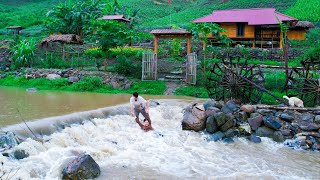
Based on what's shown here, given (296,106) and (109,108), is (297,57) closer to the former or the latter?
(296,106)

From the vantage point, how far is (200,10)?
5834cm

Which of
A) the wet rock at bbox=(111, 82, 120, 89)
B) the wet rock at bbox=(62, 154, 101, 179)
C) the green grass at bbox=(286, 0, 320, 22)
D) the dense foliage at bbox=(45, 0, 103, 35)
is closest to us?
the wet rock at bbox=(62, 154, 101, 179)

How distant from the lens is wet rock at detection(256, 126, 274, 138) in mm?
13044

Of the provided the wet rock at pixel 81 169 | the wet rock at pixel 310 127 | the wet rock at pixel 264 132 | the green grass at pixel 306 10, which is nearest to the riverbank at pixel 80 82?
the wet rock at pixel 264 132

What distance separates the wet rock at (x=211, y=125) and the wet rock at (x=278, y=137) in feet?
6.85

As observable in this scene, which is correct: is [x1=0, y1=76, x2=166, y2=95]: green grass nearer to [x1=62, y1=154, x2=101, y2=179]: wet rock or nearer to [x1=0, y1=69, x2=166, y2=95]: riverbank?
[x1=0, y1=69, x2=166, y2=95]: riverbank

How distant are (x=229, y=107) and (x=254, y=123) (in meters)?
1.23

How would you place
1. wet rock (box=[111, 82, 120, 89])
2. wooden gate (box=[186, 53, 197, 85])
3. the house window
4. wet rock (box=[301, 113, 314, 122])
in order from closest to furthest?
wet rock (box=[301, 113, 314, 122]) < wooden gate (box=[186, 53, 197, 85]) < wet rock (box=[111, 82, 120, 89]) < the house window

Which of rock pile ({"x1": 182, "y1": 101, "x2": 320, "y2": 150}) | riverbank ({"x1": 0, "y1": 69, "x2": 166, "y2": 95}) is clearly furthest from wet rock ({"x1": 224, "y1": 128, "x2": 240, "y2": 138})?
riverbank ({"x1": 0, "y1": 69, "x2": 166, "y2": 95})

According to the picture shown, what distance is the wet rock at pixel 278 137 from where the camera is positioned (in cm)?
1272

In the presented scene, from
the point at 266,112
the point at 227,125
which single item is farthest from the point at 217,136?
the point at 266,112

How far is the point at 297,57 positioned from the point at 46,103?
19427 mm

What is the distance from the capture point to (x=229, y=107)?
46.8 feet

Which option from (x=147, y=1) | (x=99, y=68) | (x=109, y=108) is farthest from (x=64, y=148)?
(x=147, y=1)
